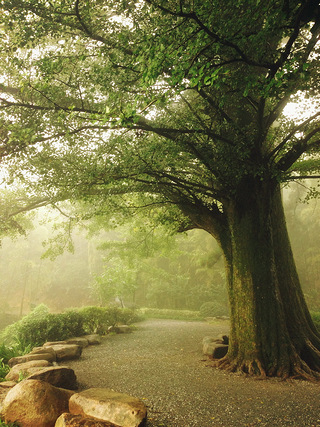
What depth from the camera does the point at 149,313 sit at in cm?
2142

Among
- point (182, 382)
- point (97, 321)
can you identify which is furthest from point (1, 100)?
point (97, 321)

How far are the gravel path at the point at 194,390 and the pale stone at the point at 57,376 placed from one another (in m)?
0.51

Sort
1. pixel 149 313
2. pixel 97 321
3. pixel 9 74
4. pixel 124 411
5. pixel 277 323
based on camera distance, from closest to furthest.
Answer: pixel 124 411 < pixel 9 74 < pixel 277 323 < pixel 97 321 < pixel 149 313

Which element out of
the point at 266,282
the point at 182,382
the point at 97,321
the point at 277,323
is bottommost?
the point at 97,321

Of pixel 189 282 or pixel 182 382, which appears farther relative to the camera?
pixel 189 282

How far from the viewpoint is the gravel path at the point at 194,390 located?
148 inches

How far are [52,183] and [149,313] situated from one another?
17354mm

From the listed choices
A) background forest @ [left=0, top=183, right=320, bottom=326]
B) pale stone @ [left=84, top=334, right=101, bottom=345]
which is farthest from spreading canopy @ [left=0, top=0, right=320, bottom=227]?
pale stone @ [left=84, top=334, right=101, bottom=345]

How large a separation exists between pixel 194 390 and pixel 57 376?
8.37ft

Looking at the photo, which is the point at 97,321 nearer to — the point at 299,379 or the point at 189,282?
the point at 299,379

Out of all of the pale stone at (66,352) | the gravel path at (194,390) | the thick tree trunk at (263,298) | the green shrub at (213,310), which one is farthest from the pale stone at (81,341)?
the green shrub at (213,310)

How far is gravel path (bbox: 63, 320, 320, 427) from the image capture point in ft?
12.3

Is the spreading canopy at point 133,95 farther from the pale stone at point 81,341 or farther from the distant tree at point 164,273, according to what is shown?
the distant tree at point 164,273

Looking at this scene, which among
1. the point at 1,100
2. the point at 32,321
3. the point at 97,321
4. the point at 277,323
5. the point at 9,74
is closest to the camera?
the point at 1,100
